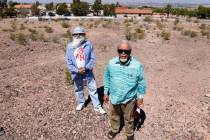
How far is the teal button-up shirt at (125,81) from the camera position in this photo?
14.2ft

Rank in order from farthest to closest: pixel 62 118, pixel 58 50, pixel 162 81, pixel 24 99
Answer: pixel 58 50 → pixel 162 81 → pixel 24 99 → pixel 62 118

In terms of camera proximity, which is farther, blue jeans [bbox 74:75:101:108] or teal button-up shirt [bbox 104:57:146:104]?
blue jeans [bbox 74:75:101:108]

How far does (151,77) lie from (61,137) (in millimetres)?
4291

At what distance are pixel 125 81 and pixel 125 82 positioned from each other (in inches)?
0.6

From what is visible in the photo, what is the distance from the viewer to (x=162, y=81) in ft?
28.2

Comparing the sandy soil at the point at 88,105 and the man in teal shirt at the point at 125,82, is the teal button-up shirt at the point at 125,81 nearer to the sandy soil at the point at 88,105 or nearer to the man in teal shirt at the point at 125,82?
the man in teal shirt at the point at 125,82

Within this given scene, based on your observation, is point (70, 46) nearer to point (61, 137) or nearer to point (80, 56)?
point (80, 56)

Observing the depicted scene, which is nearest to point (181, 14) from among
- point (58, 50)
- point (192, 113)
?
point (58, 50)

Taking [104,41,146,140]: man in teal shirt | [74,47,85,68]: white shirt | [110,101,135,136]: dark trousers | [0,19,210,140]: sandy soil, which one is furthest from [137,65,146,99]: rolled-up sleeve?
[74,47,85,68]: white shirt

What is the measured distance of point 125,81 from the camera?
4.44 metres

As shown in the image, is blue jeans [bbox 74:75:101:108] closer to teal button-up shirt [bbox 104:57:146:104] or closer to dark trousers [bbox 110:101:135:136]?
dark trousers [bbox 110:101:135:136]

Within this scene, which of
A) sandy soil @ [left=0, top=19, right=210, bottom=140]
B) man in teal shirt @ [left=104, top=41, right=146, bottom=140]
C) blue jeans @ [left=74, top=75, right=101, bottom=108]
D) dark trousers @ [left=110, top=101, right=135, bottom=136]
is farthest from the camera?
blue jeans @ [left=74, top=75, right=101, bottom=108]

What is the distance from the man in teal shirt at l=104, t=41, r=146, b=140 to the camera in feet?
14.2

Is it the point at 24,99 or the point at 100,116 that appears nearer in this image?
Result: the point at 100,116
